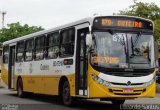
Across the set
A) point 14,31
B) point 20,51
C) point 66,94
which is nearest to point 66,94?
point 66,94

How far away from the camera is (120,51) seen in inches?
615

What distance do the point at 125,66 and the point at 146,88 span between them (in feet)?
3.49

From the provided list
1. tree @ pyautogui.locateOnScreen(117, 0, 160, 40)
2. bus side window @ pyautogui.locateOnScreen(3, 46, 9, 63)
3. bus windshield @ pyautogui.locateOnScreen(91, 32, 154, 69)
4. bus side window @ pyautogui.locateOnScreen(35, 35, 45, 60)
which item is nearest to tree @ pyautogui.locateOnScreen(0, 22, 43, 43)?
tree @ pyautogui.locateOnScreen(117, 0, 160, 40)

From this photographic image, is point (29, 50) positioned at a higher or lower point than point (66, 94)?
higher

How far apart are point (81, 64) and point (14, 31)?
6118 centimetres

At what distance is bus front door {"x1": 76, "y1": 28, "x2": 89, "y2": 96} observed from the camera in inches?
635

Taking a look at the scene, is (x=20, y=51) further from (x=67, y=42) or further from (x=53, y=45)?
(x=67, y=42)

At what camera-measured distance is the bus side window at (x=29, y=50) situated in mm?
22263

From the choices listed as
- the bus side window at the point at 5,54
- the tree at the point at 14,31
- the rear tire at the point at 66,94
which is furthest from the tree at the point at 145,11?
the tree at the point at 14,31

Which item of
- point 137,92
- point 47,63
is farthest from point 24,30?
point 137,92

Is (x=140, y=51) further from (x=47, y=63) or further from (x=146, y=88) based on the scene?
(x=47, y=63)

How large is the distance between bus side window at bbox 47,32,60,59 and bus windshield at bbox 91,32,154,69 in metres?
3.45

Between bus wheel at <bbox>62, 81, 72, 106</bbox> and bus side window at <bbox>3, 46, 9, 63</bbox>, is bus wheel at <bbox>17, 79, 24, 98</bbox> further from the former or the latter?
bus wheel at <bbox>62, 81, 72, 106</bbox>

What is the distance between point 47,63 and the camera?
19.9 m
